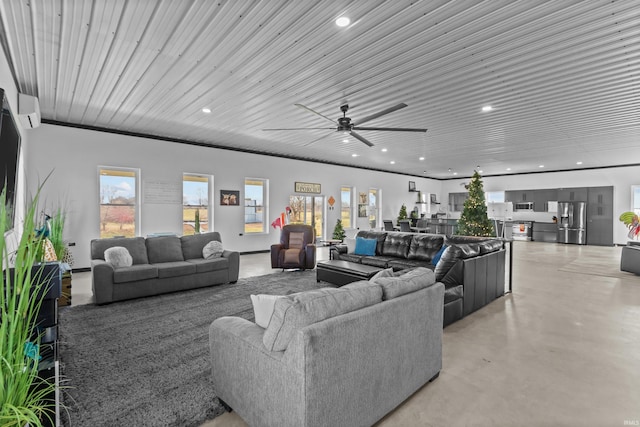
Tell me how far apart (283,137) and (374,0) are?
16.5 feet

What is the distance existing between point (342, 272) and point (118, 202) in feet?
17.1

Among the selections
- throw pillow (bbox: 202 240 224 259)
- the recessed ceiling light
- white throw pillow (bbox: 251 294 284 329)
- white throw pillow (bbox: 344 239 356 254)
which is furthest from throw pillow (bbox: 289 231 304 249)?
white throw pillow (bbox: 251 294 284 329)

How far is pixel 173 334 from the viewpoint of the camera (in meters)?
3.40

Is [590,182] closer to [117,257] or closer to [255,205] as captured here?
[255,205]

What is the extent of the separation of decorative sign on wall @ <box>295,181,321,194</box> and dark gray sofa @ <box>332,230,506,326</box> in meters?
4.15

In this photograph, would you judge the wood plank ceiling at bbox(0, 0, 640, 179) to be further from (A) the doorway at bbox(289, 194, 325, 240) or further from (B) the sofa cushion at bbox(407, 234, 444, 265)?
(A) the doorway at bbox(289, 194, 325, 240)

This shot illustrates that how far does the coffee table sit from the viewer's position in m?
4.79

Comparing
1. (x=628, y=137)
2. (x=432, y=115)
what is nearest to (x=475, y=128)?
(x=432, y=115)

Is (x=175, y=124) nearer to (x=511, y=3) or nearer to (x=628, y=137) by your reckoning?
(x=511, y=3)

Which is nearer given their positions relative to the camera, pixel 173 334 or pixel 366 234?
pixel 173 334

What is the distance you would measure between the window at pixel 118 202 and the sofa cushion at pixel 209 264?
258 centimetres

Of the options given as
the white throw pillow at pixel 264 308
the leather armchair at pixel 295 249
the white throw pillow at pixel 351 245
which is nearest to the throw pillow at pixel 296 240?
the leather armchair at pixel 295 249

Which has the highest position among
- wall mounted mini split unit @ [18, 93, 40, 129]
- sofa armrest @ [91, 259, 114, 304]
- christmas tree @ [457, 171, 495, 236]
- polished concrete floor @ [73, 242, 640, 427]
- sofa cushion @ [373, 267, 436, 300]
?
wall mounted mini split unit @ [18, 93, 40, 129]

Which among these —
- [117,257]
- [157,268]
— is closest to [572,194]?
[157,268]
